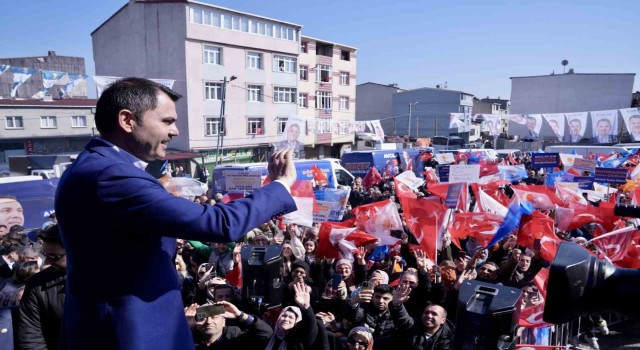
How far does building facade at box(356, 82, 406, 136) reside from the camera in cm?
5631

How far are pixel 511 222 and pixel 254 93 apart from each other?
28.6 meters

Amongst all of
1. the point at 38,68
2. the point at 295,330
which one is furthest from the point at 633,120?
the point at 38,68

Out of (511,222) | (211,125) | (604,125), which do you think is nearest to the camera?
(511,222)

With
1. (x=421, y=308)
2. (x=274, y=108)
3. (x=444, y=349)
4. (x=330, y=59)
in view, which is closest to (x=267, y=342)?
(x=444, y=349)

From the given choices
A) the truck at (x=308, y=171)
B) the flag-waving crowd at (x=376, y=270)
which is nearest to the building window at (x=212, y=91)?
the truck at (x=308, y=171)

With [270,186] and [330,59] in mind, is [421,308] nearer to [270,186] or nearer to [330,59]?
[270,186]

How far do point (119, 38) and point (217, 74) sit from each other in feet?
24.6

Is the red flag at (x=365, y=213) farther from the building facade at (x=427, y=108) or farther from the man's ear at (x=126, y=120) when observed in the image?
the building facade at (x=427, y=108)

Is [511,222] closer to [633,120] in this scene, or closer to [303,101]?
[633,120]

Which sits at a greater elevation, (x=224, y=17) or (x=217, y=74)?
(x=224, y=17)

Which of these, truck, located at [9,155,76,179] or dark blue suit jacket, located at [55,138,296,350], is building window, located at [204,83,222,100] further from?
dark blue suit jacket, located at [55,138,296,350]

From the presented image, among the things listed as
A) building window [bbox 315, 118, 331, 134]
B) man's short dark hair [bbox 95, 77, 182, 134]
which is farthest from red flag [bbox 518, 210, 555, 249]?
building window [bbox 315, 118, 331, 134]

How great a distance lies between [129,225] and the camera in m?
1.29

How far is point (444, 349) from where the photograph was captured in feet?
12.1
